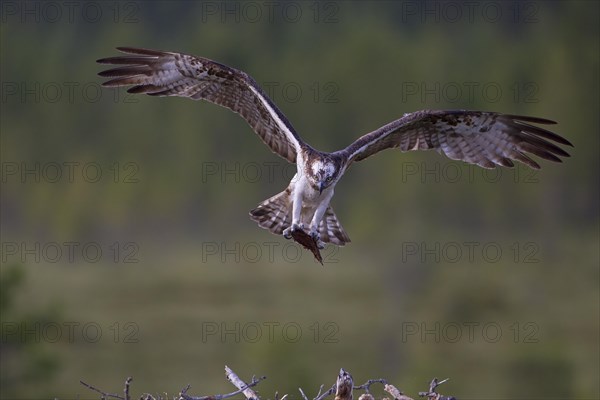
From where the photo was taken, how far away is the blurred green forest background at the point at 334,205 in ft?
147

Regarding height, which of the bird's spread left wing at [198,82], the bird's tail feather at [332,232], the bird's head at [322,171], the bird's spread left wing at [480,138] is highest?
the bird's spread left wing at [198,82]

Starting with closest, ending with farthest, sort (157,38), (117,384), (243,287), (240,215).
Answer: (117,384) → (243,287) → (240,215) → (157,38)

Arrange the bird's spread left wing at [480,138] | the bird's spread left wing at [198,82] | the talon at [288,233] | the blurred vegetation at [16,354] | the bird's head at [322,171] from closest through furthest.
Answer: the bird's head at [322,171] → the talon at [288,233] → the bird's spread left wing at [198,82] → the bird's spread left wing at [480,138] → the blurred vegetation at [16,354]

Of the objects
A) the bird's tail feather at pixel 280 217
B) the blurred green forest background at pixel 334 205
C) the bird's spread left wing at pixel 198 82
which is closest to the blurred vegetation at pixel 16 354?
the blurred green forest background at pixel 334 205

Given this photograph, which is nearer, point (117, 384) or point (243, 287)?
point (117, 384)

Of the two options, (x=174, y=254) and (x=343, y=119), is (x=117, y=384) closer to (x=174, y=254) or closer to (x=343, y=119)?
(x=174, y=254)

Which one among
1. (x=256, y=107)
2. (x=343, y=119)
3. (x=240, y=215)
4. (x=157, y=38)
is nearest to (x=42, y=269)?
(x=240, y=215)

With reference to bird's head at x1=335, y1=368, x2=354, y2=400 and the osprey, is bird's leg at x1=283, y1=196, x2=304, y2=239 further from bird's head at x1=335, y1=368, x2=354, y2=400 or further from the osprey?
bird's head at x1=335, y1=368, x2=354, y2=400

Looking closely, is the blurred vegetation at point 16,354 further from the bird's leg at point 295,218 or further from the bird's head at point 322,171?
the bird's head at point 322,171

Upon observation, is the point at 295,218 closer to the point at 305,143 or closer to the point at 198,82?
the point at 305,143

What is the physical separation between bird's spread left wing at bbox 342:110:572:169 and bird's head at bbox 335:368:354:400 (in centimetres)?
440

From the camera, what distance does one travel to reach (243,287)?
52844 millimetres

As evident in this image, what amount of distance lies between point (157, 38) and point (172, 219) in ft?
63.7

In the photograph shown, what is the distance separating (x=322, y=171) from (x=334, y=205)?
144 feet
